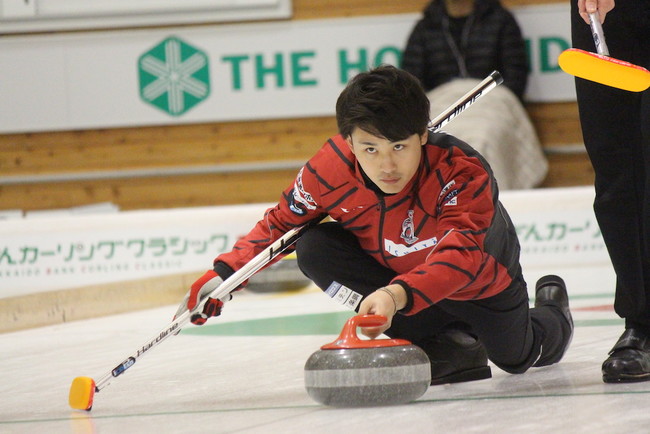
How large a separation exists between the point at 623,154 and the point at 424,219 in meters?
0.40

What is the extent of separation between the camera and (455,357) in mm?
1776

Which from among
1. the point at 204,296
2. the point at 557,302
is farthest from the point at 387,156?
the point at 557,302

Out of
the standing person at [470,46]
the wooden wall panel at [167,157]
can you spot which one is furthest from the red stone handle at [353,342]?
the wooden wall panel at [167,157]

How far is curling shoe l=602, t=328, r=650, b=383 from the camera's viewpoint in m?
1.63

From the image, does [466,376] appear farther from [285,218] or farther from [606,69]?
[606,69]

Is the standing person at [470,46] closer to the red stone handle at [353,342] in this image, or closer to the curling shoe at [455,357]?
the curling shoe at [455,357]

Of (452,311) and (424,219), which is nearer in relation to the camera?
(424,219)

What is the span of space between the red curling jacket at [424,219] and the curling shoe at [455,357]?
4.8 inches

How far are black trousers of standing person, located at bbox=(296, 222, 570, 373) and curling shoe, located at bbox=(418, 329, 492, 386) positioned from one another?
26 millimetres

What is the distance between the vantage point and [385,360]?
1.43 meters

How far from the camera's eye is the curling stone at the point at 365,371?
4.69ft

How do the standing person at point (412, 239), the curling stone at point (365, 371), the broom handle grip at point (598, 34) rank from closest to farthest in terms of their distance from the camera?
the curling stone at point (365, 371) → the standing person at point (412, 239) → the broom handle grip at point (598, 34)

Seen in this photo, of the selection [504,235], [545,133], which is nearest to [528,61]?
[545,133]

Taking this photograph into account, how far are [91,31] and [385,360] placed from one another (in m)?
5.12
